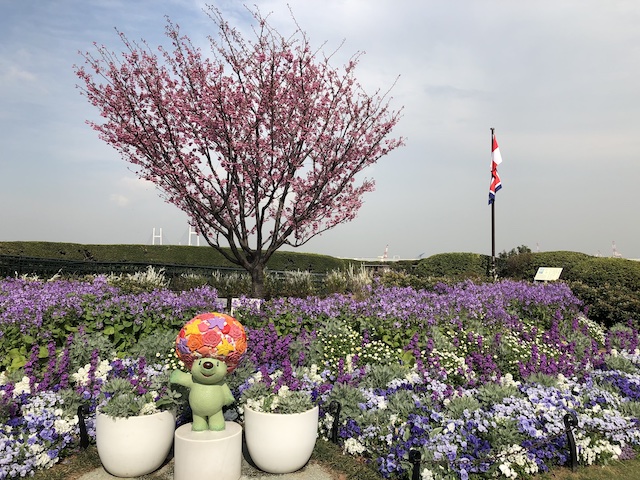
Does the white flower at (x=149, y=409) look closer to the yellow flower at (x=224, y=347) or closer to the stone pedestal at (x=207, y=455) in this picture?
the stone pedestal at (x=207, y=455)

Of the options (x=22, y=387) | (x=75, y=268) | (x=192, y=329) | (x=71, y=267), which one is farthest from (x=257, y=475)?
(x=71, y=267)

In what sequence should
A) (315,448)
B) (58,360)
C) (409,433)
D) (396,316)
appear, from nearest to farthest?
(409,433), (315,448), (58,360), (396,316)

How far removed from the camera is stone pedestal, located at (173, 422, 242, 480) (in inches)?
154

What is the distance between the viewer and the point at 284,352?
593 centimetres

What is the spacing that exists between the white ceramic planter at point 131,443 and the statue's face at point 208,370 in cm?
55

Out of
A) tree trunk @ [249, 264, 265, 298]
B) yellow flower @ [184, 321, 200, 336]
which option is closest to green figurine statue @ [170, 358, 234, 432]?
yellow flower @ [184, 321, 200, 336]

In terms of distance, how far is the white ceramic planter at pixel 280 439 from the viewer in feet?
13.4

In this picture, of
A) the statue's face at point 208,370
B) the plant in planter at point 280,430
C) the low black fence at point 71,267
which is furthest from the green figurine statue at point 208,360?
the low black fence at point 71,267

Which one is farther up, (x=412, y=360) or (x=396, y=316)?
(x=396, y=316)

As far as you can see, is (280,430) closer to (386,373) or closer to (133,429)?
(133,429)

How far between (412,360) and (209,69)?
25.2 feet

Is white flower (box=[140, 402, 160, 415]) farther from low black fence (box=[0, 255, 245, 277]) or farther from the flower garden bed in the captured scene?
low black fence (box=[0, 255, 245, 277])

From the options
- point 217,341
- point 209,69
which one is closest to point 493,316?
point 217,341

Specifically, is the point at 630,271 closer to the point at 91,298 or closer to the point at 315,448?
the point at 315,448
